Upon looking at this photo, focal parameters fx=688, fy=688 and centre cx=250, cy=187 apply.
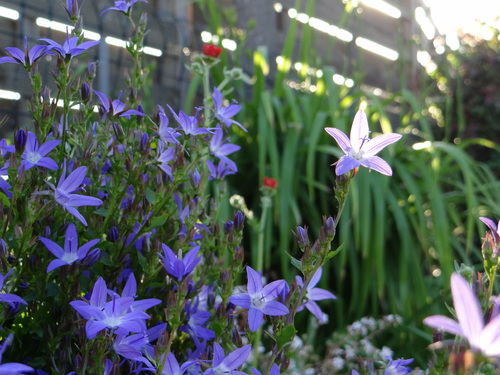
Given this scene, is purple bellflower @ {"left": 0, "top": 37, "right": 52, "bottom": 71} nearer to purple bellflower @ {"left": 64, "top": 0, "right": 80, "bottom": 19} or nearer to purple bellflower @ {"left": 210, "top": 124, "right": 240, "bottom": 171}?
purple bellflower @ {"left": 64, "top": 0, "right": 80, "bottom": 19}

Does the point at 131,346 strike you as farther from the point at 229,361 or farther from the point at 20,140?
the point at 20,140

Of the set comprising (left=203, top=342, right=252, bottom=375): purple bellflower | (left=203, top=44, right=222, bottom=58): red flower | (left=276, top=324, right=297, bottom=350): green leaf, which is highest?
(left=203, top=44, right=222, bottom=58): red flower

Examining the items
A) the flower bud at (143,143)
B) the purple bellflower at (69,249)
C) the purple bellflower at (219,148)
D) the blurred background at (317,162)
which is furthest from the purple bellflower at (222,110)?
the blurred background at (317,162)

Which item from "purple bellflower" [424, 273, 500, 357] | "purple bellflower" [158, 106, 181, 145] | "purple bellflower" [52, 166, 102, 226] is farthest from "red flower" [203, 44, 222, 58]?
"purple bellflower" [424, 273, 500, 357]

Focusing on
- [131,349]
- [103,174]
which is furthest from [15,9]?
[131,349]

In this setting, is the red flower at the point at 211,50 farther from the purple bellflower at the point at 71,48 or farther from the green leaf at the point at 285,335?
the green leaf at the point at 285,335

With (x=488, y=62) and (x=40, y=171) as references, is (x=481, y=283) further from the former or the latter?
(x=488, y=62)
